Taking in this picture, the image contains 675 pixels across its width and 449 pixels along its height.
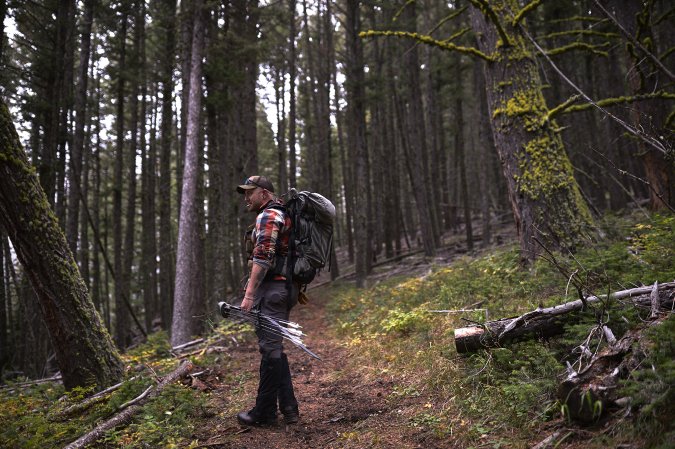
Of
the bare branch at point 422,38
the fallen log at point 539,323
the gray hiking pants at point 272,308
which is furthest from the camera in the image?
the bare branch at point 422,38

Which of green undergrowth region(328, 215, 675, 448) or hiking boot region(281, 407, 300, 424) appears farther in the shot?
hiking boot region(281, 407, 300, 424)

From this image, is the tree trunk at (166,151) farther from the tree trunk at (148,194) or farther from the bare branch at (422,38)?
the bare branch at (422,38)

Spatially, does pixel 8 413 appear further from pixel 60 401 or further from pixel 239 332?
pixel 239 332

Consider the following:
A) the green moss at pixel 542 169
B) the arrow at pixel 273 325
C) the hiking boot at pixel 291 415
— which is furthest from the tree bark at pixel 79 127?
the green moss at pixel 542 169

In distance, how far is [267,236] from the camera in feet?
14.0

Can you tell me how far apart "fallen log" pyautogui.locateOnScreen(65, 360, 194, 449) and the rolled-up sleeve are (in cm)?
222

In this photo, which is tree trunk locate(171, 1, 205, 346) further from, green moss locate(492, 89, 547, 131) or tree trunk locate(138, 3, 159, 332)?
green moss locate(492, 89, 547, 131)

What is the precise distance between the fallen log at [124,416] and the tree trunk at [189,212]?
4.46m

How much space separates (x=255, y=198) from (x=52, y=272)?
2741 mm

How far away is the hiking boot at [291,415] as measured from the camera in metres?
4.32

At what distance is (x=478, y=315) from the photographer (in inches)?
198

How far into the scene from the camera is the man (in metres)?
4.21

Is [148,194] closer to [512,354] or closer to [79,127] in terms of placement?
[79,127]

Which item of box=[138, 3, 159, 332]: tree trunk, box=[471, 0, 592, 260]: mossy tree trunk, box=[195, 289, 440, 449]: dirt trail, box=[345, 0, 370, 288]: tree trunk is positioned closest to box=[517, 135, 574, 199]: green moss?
box=[471, 0, 592, 260]: mossy tree trunk
